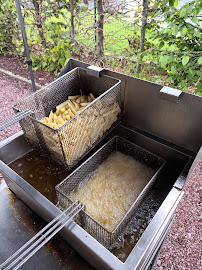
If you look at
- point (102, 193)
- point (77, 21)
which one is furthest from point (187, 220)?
point (77, 21)

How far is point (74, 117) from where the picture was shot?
0.98 metres

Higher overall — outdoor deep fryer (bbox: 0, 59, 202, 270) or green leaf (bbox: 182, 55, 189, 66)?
green leaf (bbox: 182, 55, 189, 66)

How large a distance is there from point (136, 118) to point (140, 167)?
0.33 meters

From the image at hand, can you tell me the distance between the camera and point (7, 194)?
115 cm

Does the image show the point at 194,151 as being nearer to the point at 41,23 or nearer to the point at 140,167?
the point at 140,167

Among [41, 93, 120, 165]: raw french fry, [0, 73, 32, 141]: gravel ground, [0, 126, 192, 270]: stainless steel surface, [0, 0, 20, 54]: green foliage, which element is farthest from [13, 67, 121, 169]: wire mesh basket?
[0, 0, 20, 54]: green foliage

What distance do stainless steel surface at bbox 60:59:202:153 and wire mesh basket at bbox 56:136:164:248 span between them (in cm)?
16

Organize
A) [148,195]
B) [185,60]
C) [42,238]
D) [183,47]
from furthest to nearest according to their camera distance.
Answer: [183,47], [185,60], [148,195], [42,238]

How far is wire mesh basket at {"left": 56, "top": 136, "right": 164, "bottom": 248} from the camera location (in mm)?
850

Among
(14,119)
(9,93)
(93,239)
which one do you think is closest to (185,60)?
(14,119)

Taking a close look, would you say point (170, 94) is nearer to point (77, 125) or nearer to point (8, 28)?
point (77, 125)

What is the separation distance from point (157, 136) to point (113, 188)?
44 cm

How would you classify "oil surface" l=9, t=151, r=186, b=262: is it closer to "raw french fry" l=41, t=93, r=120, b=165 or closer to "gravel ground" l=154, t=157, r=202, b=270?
"raw french fry" l=41, t=93, r=120, b=165

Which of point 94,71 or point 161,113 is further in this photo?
point 94,71
